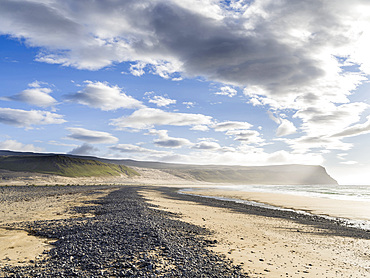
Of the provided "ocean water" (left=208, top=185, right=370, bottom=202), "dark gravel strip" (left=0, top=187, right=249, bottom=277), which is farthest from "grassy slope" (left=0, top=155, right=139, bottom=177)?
"dark gravel strip" (left=0, top=187, right=249, bottom=277)

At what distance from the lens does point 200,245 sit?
1270 centimetres

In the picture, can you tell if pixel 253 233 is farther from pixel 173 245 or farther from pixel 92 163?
pixel 92 163

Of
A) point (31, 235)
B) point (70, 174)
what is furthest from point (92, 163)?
point (31, 235)

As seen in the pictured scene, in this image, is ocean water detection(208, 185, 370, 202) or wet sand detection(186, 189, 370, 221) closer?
wet sand detection(186, 189, 370, 221)

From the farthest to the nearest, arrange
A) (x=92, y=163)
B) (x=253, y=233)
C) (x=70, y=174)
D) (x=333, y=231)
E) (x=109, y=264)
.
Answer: (x=92, y=163)
(x=70, y=174)
(x=333, y=231)
(x=253, y=233)
(x=109, y=264)

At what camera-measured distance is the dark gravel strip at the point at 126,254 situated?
9.00 metres

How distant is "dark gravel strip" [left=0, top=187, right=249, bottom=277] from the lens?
29.5 ft

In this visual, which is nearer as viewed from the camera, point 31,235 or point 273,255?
point 273,255

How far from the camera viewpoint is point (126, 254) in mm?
10680

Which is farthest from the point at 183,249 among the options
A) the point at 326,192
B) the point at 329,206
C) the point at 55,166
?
the point at 55,166

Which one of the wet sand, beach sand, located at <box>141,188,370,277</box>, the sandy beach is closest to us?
the sandy beach

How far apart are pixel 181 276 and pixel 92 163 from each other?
163120 millimetres

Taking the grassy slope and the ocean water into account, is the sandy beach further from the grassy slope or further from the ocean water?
the grassy slope

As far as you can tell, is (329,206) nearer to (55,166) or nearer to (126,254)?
(126,254)
